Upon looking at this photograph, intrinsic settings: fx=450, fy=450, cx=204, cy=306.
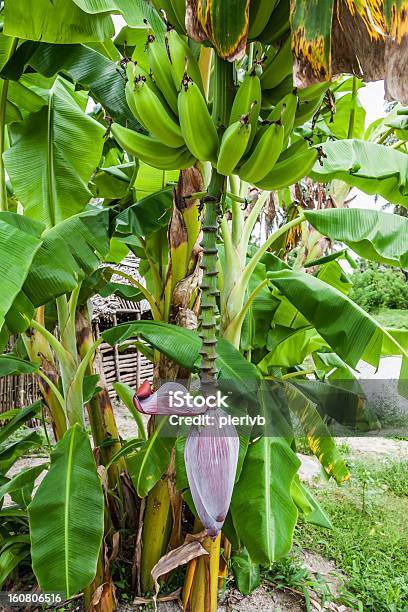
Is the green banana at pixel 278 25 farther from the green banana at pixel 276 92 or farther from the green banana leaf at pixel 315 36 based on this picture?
the green banana leaf at pixel 315 36

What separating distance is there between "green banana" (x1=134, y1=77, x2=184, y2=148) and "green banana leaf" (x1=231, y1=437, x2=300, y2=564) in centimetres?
75

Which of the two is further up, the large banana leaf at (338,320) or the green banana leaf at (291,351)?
the large banana leaf at (338,320)

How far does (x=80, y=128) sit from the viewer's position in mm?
1259

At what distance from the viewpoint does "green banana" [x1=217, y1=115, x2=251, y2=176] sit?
55 centimetres

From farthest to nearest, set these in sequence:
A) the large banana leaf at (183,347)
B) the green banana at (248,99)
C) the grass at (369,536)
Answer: the grass at (369,536), the large banana leaf at (183,347), the green banana at (248,99)

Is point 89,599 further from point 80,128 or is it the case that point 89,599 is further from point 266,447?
point 80,128

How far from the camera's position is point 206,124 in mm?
605

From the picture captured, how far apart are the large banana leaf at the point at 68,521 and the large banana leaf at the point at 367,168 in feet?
2.93

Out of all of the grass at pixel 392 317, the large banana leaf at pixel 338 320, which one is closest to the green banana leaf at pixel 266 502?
the large banana leaf at pixel 338 320

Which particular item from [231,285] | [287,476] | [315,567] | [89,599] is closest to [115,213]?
[231,285]

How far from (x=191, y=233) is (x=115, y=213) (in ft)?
0.83

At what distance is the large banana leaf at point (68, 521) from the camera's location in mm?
979

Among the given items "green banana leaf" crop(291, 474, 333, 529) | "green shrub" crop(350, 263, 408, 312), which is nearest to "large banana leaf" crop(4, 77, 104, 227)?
"green banana leaf" crop(291, 474, 333, 529)

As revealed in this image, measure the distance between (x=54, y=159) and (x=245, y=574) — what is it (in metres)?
1.49
